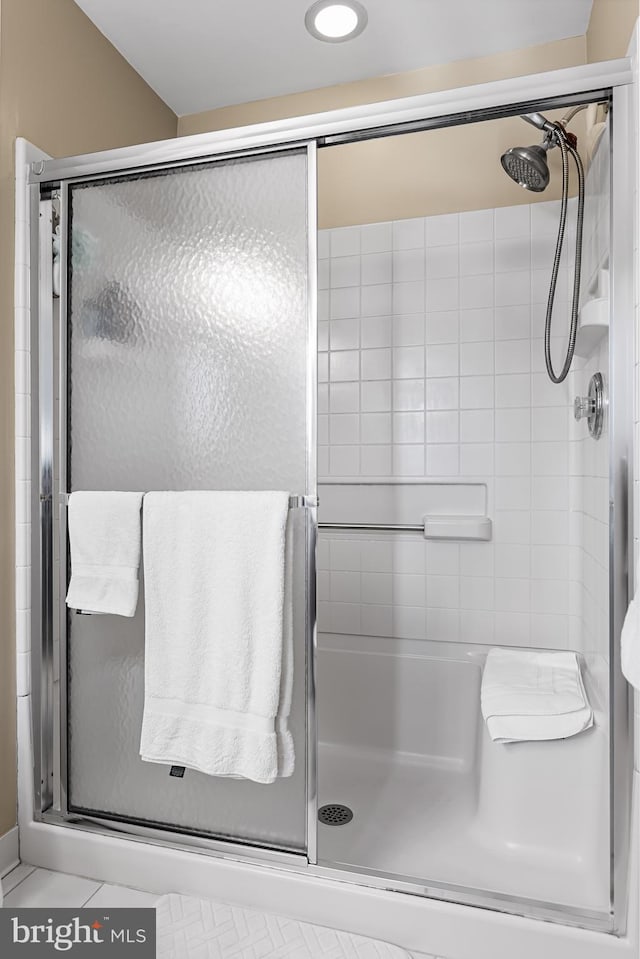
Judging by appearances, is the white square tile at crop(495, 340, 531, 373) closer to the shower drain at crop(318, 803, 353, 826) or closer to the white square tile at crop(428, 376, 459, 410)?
the white square tile at crop(428, 376, 459, 410)

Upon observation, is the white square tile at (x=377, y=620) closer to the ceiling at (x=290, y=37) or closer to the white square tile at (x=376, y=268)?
the white square tile at (x=376, y=268)

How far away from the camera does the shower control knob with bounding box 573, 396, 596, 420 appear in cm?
180

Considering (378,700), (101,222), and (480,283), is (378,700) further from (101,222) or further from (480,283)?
(101,222)

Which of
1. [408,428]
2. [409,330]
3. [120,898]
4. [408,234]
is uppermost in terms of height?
[408,234]

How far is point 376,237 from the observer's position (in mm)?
2416

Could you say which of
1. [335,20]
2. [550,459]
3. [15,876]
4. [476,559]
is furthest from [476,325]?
[15,876]

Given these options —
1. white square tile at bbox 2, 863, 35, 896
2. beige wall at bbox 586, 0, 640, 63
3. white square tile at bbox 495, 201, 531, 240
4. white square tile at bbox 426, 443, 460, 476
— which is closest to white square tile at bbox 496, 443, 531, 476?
white square tile at bbox 426, 443, 460, 476

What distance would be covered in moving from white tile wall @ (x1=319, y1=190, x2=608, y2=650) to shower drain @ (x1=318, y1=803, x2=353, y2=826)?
0.65 metres

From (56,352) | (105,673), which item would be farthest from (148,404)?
(105,673)

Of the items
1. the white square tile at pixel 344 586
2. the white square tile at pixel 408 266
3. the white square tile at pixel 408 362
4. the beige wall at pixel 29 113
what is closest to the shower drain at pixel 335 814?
the white square tile at pixel 344 586

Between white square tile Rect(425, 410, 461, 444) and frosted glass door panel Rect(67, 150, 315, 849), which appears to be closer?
frosted glass door panel Rect(67, 150, 315, 849)

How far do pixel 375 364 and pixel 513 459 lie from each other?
2.01 feet

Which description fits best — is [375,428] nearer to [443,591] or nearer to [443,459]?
[443,459]

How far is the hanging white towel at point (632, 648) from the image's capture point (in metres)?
1.05
